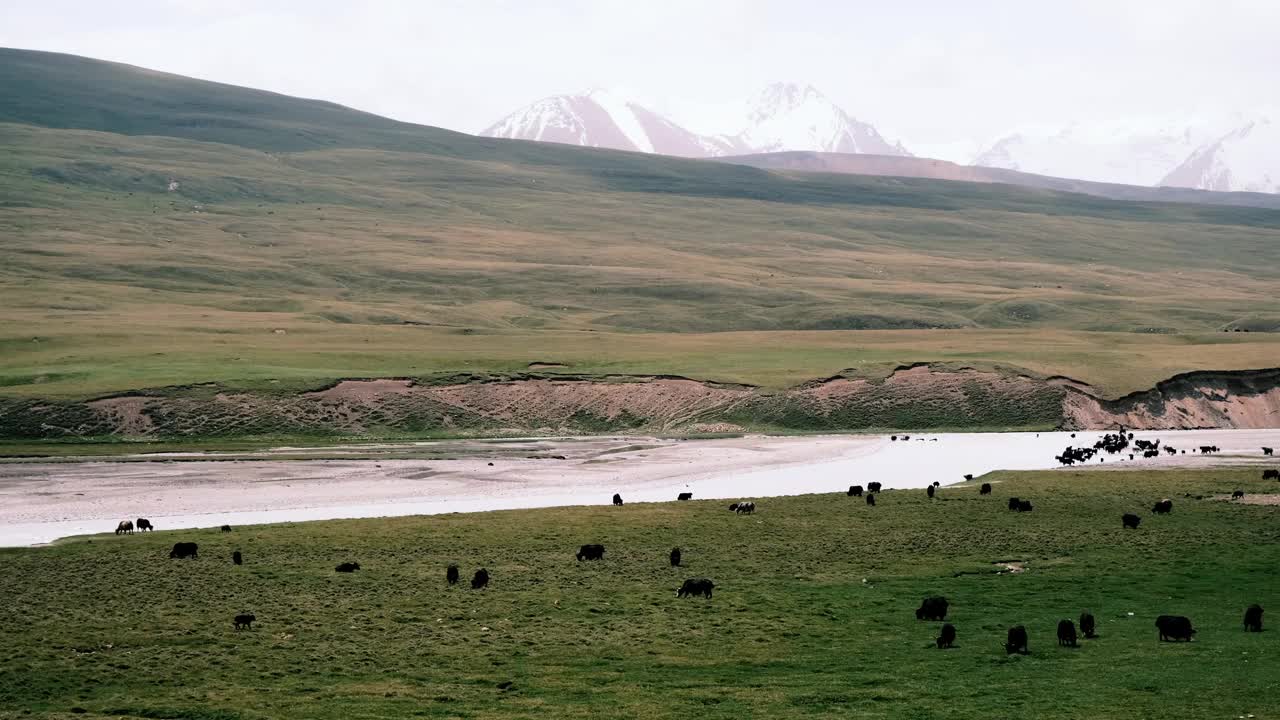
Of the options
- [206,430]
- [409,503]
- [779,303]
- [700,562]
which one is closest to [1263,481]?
[700,562]

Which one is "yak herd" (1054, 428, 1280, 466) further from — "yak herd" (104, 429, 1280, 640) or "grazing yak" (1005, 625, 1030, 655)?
"grazing yak" (1005, 625, 1030, 655)

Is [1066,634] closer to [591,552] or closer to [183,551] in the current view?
[591,552]

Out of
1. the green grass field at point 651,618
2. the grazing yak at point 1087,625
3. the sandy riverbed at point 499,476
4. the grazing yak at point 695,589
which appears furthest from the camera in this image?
the sandy riverbed at point 499,476

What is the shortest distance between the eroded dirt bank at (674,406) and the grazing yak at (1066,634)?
63.6 meters

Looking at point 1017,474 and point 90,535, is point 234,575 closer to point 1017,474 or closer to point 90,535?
point 90,535

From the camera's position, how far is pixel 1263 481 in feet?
202

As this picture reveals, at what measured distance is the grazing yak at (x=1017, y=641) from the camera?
A: 30.7 m

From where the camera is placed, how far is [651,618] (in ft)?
115

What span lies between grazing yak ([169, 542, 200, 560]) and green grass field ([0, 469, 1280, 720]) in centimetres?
64

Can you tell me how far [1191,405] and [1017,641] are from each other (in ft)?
250

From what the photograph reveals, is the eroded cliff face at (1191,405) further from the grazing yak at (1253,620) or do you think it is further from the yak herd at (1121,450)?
the grazing yak at (1253,620)

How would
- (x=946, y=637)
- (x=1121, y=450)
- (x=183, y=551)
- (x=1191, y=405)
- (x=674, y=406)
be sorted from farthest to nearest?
(x=1191, y=405) → (x=674, y=406) → (x=1121, y=450) → (x=183, y=551) → (x=946, y=637)

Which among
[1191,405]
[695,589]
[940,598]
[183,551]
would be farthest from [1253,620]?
[1191,405]

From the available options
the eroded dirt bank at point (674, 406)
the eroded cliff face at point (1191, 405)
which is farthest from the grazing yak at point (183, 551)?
the eroded cliff face at point (1191, 405)
